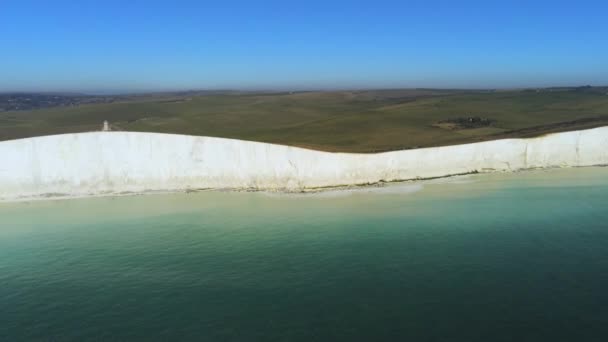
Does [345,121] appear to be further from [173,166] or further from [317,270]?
Answer: [317,270]

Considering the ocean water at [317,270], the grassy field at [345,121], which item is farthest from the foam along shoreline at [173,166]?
the grassy field at [345,121]

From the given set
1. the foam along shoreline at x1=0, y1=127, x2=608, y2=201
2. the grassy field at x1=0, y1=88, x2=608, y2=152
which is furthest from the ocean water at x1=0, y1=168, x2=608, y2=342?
the grassy field at x1=0, y1=88, x2=608, y2=152

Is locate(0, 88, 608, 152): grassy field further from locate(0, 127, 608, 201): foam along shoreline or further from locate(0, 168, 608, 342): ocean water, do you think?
locate(0, 168, 608, 342): ocean water

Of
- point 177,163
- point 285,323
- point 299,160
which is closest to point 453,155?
point 299,160

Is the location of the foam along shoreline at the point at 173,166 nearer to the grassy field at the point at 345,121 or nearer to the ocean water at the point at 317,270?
the ocean water at the point at 317,270

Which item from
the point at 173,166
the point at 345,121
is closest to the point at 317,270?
the point at 173,166

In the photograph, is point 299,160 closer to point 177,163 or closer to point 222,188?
point 222,188
